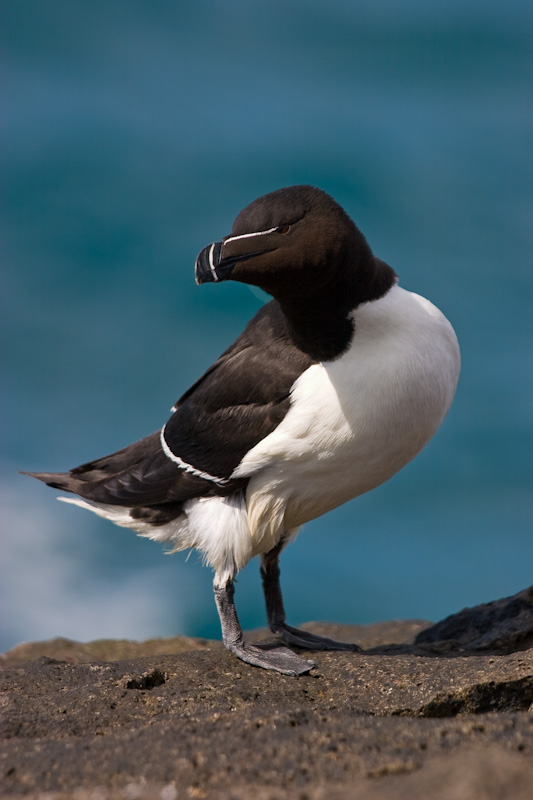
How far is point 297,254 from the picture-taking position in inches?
178

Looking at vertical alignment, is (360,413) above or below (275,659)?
above

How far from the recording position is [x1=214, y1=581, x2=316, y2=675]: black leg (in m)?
5.07

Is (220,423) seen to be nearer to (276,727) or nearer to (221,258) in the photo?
(221,258)

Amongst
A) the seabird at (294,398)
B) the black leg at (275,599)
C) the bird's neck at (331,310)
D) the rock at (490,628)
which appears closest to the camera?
the seabird at (294,398)

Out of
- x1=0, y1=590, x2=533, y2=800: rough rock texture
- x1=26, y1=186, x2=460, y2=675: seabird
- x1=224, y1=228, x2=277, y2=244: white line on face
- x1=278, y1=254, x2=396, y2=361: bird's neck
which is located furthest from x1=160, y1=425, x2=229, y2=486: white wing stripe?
x1=224, y1=228, x2=277, y2=244: white line on face

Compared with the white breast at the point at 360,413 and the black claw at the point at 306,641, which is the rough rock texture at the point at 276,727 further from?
the white breast at the point at 360,413

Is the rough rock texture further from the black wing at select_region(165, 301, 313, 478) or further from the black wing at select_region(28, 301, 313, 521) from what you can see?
the black wing at select_region(165, 301, 313, 478)

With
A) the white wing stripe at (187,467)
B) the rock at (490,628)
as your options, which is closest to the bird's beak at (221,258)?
the white wing stripe at (187,467)

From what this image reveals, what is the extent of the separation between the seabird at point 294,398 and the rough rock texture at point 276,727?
2.09 ft

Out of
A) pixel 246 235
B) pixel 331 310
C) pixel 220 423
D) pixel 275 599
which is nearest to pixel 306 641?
pixel 275 599

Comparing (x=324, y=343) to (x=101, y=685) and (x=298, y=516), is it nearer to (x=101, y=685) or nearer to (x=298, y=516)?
(x=298, y=516)

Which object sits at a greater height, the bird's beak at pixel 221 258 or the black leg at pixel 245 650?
the bird's beak at pixel 221 258

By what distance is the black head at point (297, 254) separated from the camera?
176 inches

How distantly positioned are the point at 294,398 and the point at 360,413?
404mm
